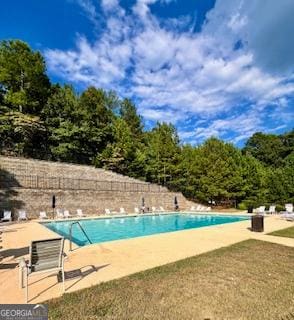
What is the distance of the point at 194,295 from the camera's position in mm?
4516

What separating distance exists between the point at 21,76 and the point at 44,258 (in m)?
33.0

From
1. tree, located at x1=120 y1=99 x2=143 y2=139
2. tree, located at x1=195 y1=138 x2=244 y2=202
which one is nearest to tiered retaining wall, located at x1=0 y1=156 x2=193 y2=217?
tree, located at x1=195 y1=138 x2=244 y2=202

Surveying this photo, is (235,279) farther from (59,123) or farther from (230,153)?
(59,123)

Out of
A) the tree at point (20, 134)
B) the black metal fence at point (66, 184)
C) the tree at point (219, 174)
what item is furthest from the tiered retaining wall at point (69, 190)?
the tree at point (20, 134)

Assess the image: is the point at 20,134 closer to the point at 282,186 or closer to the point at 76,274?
the point at 76,274

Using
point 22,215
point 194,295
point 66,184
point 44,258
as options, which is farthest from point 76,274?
point 66,184

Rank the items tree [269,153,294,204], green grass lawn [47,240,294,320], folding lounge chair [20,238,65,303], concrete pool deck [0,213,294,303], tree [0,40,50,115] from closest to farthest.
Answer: green grass lawn [47,240,294,320], folding lounge chair [20,238,65,303], concrete pool deck [0,213,294,303], tree [269,153,294,204], tree [0,40,50,115]

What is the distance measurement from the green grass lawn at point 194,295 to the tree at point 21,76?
102ft

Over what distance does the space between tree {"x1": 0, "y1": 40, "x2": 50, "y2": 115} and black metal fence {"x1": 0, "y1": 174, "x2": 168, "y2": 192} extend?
41.1 feet

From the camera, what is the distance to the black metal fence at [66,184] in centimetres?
2210

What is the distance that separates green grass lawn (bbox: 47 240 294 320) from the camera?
151 inches

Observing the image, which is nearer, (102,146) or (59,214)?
(59,214)

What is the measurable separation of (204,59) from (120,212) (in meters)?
15.4

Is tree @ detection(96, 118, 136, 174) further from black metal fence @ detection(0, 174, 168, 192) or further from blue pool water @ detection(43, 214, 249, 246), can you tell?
blue pool water @ detection(43, 214, 249, 246)
